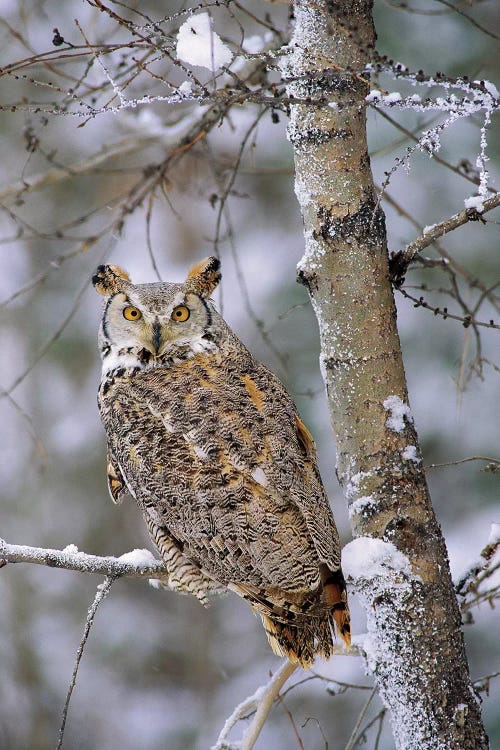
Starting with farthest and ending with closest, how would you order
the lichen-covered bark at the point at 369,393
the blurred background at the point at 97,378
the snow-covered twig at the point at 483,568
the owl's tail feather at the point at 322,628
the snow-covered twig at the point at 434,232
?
1. the blurred background at the point at 97,378
2. the owl's tail feather at the point at 322,628
3. the snow-covered twig at the point at 483,568
4. the lichen-covered bark at the point at 369,393
5. the snow-covered twig at the point at 434,232

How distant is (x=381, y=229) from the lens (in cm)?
227

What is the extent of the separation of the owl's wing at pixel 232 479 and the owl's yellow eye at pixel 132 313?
35 cm

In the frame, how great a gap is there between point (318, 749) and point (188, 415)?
414cm

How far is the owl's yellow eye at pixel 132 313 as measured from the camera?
2.91 metres

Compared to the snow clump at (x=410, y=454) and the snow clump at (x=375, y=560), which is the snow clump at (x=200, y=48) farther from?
the snow clump at (x=375, y=560)

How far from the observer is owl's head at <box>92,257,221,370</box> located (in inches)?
113

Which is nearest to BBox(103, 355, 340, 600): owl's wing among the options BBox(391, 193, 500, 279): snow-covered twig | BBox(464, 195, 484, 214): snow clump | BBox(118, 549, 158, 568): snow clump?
BBox(118, 549, 158, 568): snow clump

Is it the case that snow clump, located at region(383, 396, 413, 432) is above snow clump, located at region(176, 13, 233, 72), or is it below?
below

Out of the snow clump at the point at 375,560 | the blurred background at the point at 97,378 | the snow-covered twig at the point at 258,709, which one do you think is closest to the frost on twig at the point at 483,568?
the snow clump at the point at 375,560

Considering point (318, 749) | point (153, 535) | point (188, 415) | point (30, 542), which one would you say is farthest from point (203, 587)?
point (30, 542)

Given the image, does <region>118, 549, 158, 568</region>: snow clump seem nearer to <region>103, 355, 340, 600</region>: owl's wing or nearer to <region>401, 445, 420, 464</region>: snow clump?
<region>103, 355, 340, 600</region>: owl's wing

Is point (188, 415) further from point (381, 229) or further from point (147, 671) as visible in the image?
point (147, 671)

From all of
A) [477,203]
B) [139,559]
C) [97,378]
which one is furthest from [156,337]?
[97,378]

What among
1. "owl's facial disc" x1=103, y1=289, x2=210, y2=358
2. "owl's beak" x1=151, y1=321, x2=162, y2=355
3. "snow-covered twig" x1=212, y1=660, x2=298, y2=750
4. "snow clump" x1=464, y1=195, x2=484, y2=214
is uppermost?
"owl's facial disc" x1=103, y1=289, x2=210, y2=358
